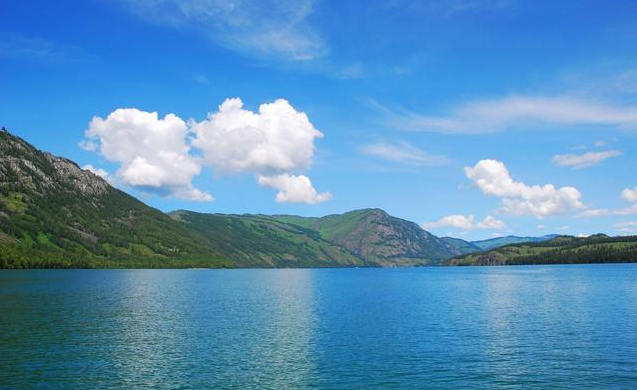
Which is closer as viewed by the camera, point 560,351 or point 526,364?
point 526,364

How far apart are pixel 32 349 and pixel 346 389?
4592 cm

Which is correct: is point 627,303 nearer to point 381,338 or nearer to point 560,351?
point 560,351

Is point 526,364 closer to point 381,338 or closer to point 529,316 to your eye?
point 381,338

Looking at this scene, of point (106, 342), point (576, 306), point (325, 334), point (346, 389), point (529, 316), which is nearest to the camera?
point (346, 389)

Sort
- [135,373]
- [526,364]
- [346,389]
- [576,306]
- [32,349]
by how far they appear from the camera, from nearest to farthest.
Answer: [346,389], [135,373], [526,364], [32,349], [576,306]

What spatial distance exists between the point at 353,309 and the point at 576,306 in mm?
55176

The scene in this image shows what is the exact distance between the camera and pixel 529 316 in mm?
104812

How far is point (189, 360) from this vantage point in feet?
210

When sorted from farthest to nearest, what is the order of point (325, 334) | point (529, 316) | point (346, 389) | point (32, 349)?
1. point (529, 316)
2. point (325, 334)
3. point (32, 349)
4. point (346, 389)

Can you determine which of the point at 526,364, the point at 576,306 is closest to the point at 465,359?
the point at 526,364

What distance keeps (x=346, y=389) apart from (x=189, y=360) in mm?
23834

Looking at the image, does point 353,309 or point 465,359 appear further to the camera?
point 353,309

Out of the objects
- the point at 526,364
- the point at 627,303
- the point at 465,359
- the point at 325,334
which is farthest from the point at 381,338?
the point at 627,303

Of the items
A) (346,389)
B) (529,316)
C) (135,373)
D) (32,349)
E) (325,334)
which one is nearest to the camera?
(346,389)
